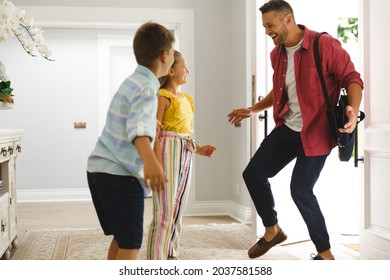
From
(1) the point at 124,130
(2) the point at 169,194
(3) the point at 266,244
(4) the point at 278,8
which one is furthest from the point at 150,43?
(3) the point at 266,244

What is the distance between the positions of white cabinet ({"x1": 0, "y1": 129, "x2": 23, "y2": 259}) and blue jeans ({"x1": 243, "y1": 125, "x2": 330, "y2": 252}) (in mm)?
1386

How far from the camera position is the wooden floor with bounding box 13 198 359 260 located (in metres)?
3.49

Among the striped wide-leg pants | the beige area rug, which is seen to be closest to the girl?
the striped wide-leg pants

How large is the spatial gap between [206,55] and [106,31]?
6.80 feet

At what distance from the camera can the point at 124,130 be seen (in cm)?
180

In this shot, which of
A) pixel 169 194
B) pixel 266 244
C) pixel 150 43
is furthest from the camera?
pixel 266 244

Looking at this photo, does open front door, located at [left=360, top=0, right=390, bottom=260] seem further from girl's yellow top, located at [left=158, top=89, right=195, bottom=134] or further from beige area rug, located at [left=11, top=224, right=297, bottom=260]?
girl's yellow top, located at [left=158, top=89, right=195, bottom=134]

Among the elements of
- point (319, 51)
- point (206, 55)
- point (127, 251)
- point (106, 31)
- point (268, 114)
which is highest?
point (106, 31)

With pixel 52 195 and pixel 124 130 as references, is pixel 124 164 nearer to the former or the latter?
pixel 124 130

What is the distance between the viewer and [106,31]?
21.9 feet

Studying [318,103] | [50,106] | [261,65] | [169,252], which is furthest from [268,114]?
[50,106]

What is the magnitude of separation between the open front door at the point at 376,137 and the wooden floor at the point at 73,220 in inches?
17.2

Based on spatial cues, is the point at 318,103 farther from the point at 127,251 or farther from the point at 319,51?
the point at 127,251

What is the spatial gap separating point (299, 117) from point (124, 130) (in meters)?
1.17
